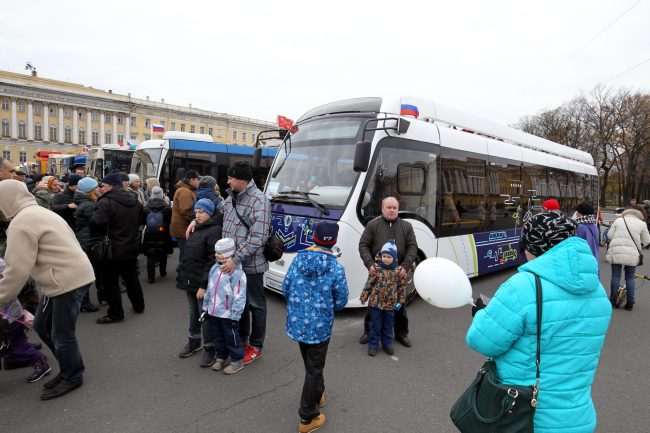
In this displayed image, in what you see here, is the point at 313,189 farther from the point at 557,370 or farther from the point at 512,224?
the point at 512,224

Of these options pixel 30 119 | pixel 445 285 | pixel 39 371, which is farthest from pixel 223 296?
pixel 30 119

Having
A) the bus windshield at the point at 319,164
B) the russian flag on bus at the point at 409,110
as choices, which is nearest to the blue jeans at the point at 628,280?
the russian flag on bus at the point at 409,110

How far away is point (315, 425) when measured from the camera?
2.90 m

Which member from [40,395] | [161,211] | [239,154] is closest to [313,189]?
[161,211]

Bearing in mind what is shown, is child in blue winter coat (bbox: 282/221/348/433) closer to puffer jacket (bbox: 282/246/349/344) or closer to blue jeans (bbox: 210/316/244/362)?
puffer jacket (bbox: 282/246/349/344)

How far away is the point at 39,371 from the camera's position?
3.59 meters

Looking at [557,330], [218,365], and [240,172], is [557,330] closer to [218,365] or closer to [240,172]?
[240,172]

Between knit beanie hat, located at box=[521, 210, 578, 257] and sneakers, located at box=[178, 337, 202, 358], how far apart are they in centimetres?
358

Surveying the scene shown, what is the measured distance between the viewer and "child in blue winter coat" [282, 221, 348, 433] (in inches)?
112

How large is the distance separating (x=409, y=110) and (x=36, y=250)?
5.16 meters

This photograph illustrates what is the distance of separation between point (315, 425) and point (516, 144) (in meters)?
→ 8.38

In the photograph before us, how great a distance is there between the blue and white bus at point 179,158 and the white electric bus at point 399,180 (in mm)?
7112

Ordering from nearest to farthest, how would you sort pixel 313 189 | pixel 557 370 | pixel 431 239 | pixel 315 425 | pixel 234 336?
1. pixel 557 370
2. pixel 315 425
3. pixel 234 336
4. pixel 313 189
5. pixel 431 239

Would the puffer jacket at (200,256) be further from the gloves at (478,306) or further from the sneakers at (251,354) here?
the gloves at (478,306)
